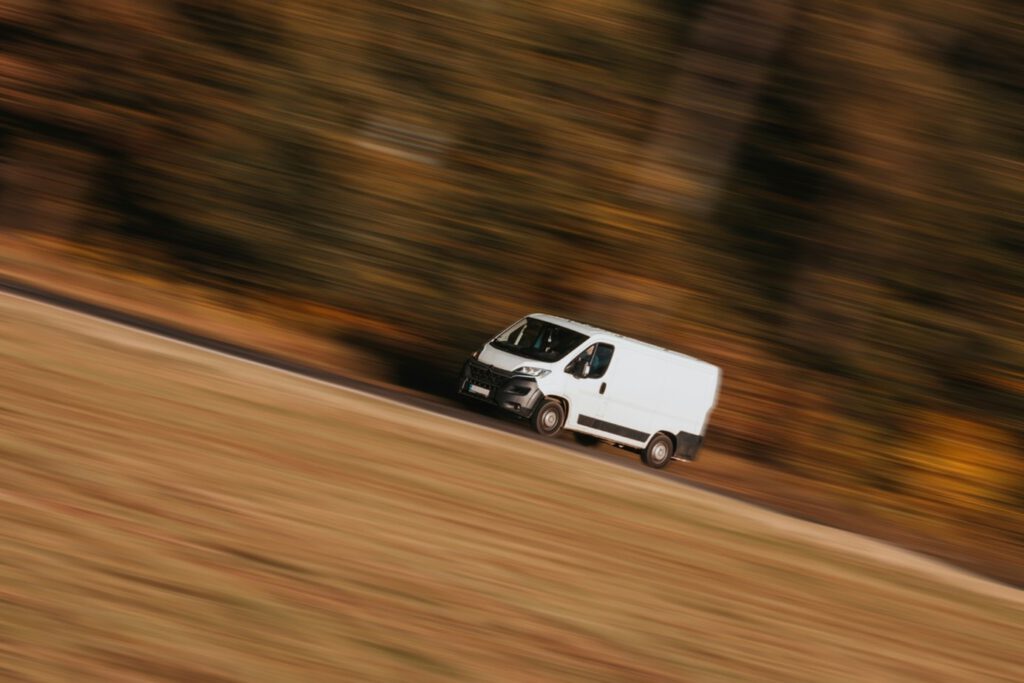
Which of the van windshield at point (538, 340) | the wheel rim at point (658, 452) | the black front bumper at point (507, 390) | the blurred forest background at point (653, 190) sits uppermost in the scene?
the blurred forest background at point (653, 190)

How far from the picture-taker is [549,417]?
50.5 ft

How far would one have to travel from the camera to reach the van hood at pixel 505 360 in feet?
50.3

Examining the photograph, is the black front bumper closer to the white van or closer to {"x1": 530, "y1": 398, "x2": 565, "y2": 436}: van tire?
the white van

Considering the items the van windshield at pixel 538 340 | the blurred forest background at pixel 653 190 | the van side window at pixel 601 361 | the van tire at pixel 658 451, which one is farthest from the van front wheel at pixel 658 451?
the blurred forest background at pixel 653 190

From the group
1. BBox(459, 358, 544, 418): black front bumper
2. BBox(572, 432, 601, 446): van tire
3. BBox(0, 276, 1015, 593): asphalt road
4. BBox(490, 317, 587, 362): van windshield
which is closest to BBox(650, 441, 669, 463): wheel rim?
BBox(572, 432, 601, 446): van tire

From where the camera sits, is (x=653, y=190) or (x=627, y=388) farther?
(x=653, y=190)

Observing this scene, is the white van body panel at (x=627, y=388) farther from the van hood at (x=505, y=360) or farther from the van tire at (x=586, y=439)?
the van tire at (x=586, y=439)

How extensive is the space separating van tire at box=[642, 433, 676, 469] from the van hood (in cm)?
181

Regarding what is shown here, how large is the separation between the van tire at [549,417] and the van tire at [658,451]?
133 centimetres

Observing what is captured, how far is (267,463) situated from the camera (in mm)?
8336

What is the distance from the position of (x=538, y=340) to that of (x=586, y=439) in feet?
4.71

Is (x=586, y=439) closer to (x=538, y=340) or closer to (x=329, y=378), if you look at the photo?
(x=538, y=340)

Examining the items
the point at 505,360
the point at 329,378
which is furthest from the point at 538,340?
the point at 329,378

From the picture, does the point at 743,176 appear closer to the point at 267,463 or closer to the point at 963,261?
the point at 963,261
